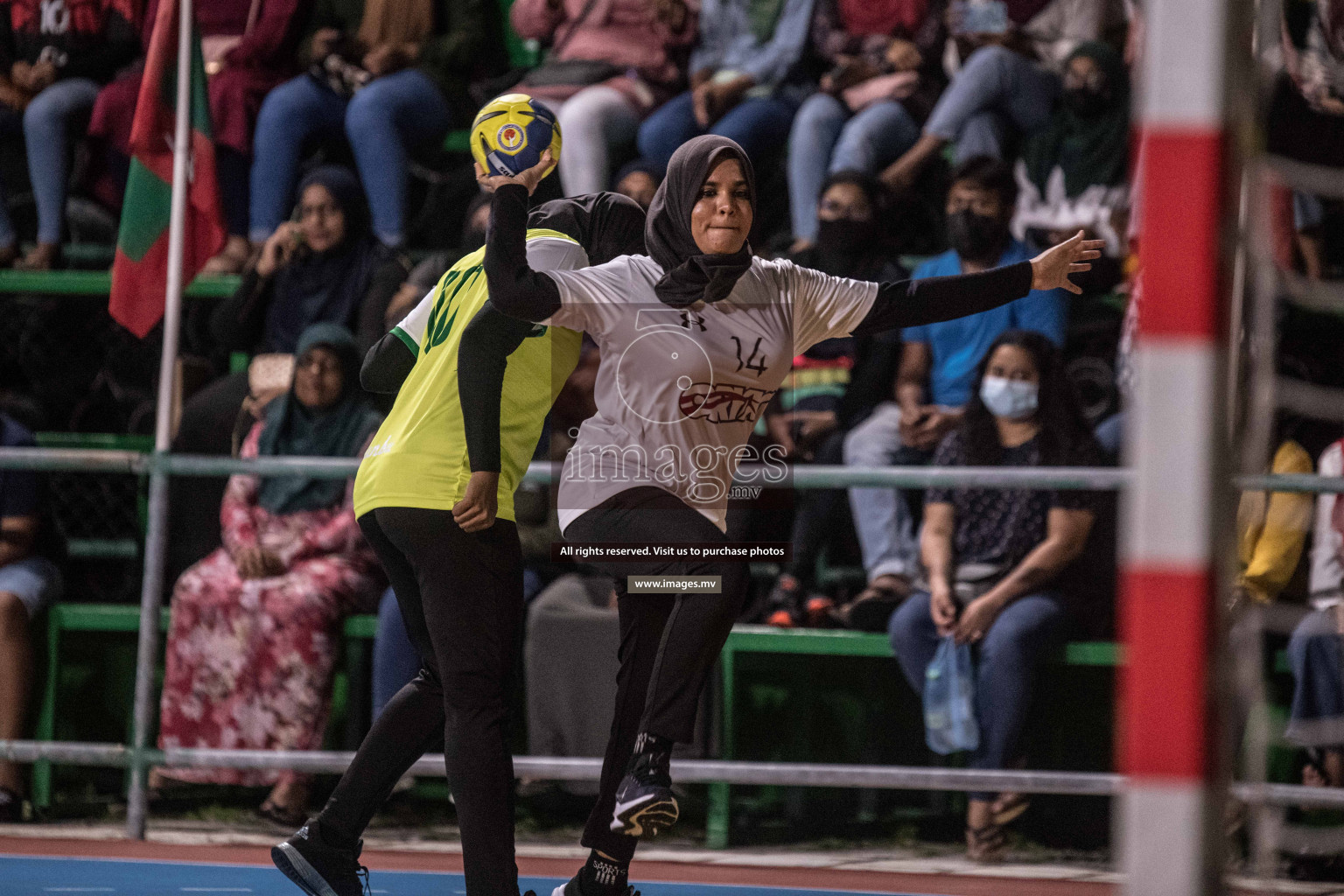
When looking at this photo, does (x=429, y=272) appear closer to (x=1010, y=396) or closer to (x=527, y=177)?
(x=1010, y=396)

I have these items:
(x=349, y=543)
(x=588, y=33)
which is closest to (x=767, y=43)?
(x=588, y=33)

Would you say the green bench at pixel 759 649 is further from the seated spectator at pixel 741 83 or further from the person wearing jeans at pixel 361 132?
the person wearing jeans at pixel 361 132

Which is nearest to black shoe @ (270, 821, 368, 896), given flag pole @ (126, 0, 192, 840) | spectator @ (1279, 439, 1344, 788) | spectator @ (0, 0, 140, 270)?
flag pole @ (126, 0, 192, 840)

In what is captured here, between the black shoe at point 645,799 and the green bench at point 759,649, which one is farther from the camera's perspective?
the green bench at point 759,649

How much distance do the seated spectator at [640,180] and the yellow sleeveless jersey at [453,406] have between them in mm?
2067

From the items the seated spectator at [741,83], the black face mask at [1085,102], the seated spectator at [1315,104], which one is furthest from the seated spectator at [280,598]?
the seated spectator at [1315,104]

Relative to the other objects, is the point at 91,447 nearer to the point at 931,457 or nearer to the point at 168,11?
the point at 168,11

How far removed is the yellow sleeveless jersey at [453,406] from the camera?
286 centimetres

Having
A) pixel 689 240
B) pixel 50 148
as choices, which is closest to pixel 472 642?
pixel 689 240

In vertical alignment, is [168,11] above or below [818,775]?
above

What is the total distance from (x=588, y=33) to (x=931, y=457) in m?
2.30

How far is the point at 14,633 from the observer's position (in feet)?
15.1

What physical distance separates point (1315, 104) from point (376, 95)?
10.7 feet

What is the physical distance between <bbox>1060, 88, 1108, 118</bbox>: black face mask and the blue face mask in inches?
50.6
